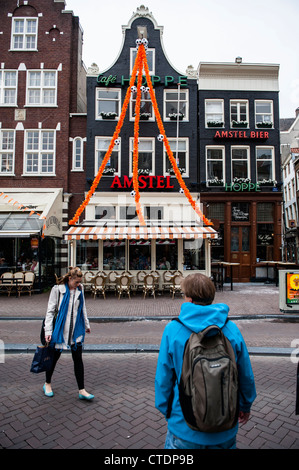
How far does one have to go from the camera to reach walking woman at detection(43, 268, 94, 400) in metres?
4.26

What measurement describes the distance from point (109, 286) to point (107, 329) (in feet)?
20.0

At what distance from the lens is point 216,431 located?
1812 mm

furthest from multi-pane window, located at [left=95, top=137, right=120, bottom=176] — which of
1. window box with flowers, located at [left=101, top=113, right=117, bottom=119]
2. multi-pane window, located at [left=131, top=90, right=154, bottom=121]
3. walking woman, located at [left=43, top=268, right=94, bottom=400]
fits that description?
walking woman, located at [left=43, top=268, right=94, bottom=400]

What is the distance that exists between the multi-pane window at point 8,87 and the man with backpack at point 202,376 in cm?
2056

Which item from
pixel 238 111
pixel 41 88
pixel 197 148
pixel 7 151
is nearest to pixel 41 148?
pixel 7 151

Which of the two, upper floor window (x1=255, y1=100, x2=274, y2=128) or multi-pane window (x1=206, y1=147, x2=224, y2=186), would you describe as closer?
multi-pane window (x1=206, y1=147, x2=224, y2=186)

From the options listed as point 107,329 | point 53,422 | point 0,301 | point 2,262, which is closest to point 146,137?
point 2,262

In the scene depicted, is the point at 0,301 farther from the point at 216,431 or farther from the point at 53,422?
the point at 216,431

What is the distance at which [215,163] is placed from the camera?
1945 cm

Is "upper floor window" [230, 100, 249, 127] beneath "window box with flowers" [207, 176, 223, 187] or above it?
above

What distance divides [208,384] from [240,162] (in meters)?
19.3

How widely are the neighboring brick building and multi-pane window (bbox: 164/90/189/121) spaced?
5.22 metres

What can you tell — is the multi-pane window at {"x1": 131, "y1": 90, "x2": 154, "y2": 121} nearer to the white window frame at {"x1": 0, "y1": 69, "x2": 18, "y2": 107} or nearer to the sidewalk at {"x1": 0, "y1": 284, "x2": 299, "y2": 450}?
the white window frame at {"x1": 0, "y1": 69, "x2": 18, "y2": 107}

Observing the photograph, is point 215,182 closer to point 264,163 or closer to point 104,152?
point 264,163
